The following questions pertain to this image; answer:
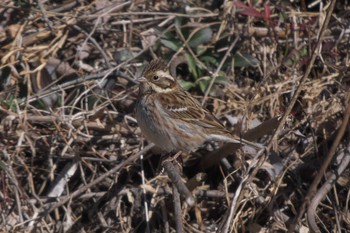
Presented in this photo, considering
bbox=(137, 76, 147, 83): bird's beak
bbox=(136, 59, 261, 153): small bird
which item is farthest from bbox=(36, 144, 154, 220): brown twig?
bbox=(137, 76, 147, 83): bird's beak

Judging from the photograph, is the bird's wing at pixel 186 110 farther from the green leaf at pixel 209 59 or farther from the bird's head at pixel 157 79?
the green leaf at pixel 209 59

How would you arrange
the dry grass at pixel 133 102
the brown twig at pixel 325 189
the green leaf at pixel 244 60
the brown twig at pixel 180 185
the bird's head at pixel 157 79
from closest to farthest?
the brown twig at pixel 180 185 → the brown twig at pixel 325 189 → the bird's head at pixel 157 79 → the dry grass at pixel 133 102 → the green leaf at pixel 244 60

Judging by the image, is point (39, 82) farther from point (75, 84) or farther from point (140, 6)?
point (140, 6)

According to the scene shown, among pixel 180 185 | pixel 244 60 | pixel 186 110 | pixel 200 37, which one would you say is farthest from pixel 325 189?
pixel 180 185

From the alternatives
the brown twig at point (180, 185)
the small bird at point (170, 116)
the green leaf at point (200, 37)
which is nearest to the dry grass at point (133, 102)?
the green leaf at point (200, 37)

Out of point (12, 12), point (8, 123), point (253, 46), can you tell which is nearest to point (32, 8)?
point (12, 12)

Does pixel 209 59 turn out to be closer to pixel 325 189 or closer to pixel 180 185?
pixel 325 189
